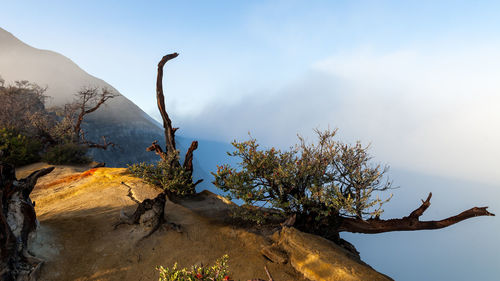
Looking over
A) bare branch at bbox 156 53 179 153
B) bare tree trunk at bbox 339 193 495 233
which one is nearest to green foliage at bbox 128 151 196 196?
bare branch at bbox 156 53 179 153

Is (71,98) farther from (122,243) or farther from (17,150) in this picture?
(122,243)

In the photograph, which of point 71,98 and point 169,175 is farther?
point 71,98

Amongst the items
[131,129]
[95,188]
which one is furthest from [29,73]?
[95,188]

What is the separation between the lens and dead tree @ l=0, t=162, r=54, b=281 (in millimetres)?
Answer: 5715

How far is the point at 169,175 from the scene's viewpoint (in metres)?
12.2

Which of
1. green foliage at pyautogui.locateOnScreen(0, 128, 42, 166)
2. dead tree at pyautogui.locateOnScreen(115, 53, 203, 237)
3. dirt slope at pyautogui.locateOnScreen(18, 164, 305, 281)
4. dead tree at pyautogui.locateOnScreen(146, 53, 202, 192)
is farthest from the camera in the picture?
green foliage at pyautogui.locateOnScreen(0, 128, 42, 166)

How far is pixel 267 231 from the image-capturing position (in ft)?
29.0

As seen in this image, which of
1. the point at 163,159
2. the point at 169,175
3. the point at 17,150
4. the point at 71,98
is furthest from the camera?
the point at 71,98

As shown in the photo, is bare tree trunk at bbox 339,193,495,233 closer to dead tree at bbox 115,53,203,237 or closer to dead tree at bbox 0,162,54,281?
dead tree at bbox 115,53,203,237

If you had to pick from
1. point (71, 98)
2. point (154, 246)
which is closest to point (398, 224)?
point (154, 246)

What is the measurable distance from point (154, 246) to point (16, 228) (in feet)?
11.0

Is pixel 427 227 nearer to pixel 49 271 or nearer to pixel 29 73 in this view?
pixel 49 271

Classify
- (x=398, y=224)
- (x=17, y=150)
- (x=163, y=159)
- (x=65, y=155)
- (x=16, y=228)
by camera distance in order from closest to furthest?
(x=16, y=228) < (x=398, y=224) < (x=163, y=159) < (x=17, y=150) < (x=65, y=155)

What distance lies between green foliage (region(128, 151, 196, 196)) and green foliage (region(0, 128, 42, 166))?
1061 centimetres
